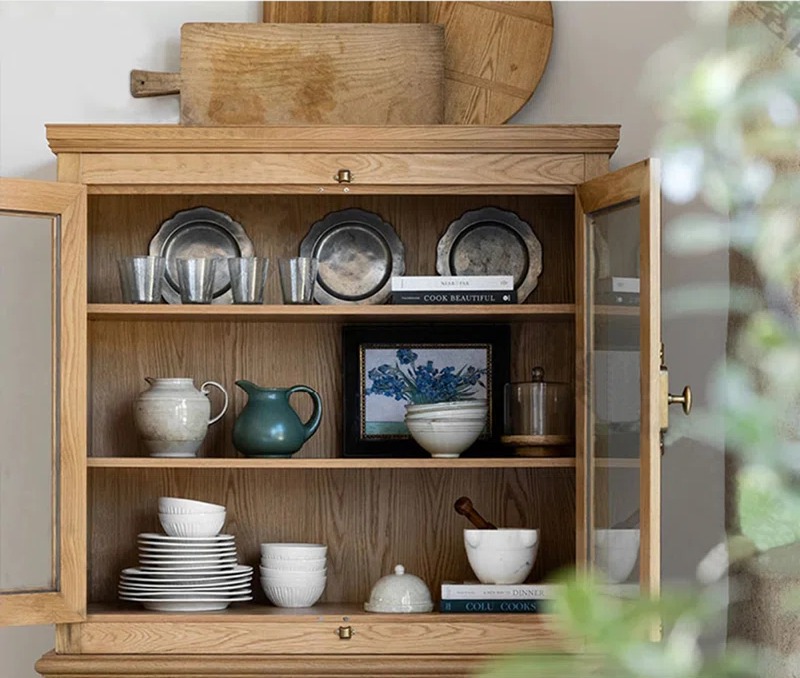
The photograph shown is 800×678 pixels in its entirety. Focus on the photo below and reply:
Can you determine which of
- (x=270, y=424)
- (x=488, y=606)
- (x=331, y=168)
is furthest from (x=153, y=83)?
(x=488, y=606)

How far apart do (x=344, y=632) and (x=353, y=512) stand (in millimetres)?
405

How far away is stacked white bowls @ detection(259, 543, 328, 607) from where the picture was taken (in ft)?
8.34

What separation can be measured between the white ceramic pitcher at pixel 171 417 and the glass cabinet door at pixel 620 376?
2.66ft

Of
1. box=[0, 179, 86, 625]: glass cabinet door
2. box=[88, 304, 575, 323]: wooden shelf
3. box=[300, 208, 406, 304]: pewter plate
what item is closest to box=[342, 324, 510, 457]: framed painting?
box=[300, 208, 406, 304]: pewter plate

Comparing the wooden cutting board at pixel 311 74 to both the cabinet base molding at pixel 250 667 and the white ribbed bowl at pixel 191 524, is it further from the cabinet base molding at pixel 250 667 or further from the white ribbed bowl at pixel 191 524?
the cabinet base molding at pixel 250 667

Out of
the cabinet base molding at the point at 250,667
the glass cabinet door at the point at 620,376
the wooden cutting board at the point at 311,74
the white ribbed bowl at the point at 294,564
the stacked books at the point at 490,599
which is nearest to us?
the glass cabinet door at the point at 620,376

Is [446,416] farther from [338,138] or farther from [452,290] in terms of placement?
[338,138]

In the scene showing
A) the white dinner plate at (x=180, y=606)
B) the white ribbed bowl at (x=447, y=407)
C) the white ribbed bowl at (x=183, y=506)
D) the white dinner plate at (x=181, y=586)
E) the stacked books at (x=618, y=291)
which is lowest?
the white dinner plate at (x=180, y=606)

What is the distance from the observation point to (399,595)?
8.13 feet

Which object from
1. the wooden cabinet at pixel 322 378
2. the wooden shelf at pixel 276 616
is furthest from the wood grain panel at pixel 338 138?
the wooden shelf at pixel 276 616

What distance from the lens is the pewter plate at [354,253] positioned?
8.81 feet

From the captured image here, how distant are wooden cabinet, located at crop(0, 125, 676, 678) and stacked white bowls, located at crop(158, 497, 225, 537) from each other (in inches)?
5.6

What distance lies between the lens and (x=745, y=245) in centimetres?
38

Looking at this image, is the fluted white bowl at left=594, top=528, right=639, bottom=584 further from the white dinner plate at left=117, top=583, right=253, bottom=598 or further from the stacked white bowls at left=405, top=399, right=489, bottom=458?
the white dinner plate at left=117, top=583, right=253, bottom=598
